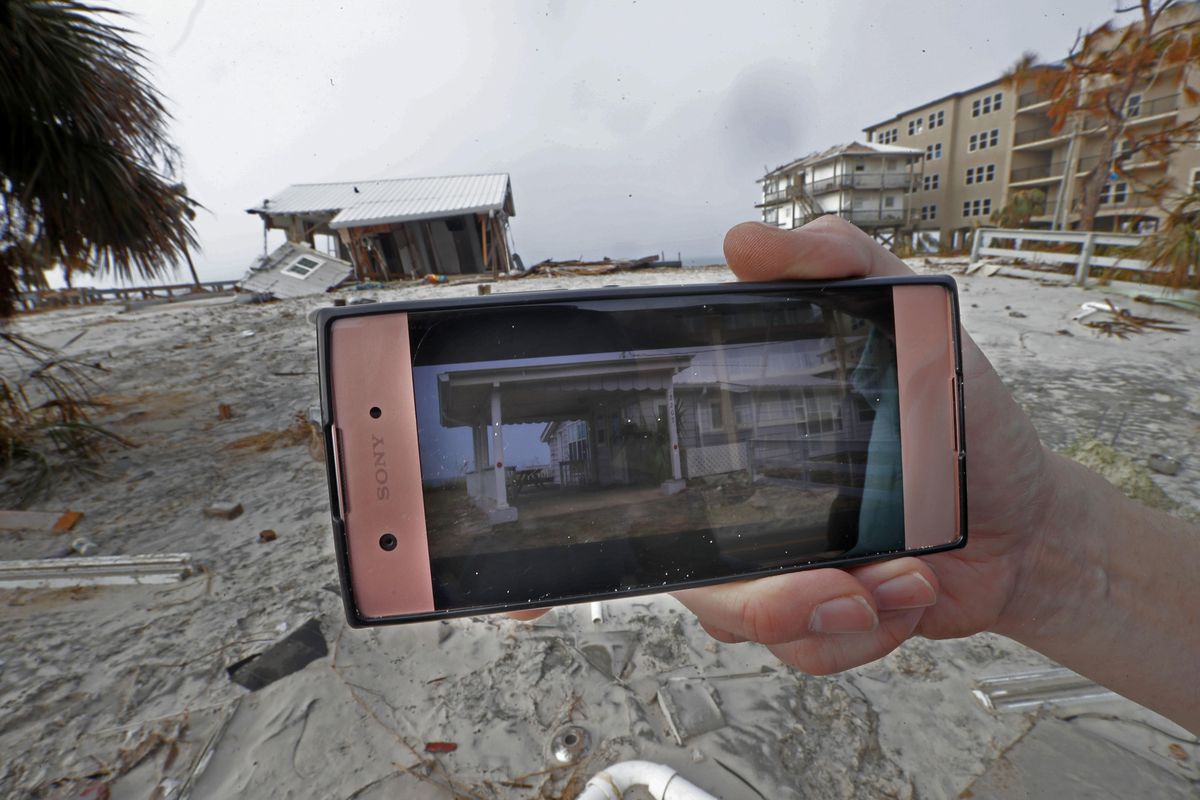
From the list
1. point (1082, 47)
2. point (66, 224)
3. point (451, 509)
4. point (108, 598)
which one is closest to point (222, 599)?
point (108, 598)

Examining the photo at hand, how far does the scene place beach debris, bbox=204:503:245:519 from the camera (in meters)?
3.10

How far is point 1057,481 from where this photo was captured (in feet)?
4.97

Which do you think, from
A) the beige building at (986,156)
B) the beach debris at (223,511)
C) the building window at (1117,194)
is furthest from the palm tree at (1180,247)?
the building window at (1117,194)

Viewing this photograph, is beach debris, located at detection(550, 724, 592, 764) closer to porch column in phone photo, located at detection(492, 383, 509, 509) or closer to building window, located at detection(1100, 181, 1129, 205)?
porch column in phone photo, located at detection(492, 383, 509, 509)

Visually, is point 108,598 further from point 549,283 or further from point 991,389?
point 549,283

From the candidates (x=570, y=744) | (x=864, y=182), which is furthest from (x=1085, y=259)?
(x=864, y=182)

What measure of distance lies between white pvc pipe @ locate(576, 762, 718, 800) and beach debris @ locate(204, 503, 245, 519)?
2.85 m

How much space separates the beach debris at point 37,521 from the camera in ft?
9.86

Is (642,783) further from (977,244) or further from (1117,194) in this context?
(1117,194)

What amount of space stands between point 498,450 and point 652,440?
0.34m

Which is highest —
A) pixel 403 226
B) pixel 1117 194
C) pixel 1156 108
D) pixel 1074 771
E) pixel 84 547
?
pixel 1156 108

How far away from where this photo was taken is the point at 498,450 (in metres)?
1.04

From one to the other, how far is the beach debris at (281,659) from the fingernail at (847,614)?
2.03m

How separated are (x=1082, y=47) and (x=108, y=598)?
17.9 m
